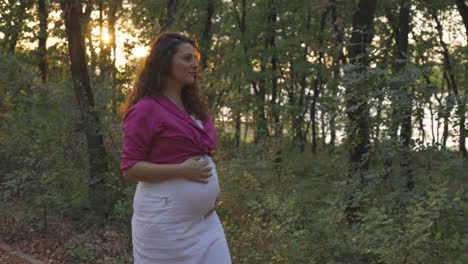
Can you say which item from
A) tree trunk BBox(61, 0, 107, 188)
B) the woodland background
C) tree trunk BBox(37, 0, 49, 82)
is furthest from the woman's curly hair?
tree trunk BBox(37, 0, 49, 82)

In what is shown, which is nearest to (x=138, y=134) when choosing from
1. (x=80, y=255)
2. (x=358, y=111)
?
(x=358, y=111)

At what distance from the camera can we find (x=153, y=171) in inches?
102

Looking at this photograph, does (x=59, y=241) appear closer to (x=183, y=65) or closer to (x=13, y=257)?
(x=13, y=257)

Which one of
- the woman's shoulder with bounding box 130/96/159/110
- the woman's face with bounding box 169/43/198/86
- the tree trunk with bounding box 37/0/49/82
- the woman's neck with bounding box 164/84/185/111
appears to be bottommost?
the woman's shoulder with bounding box 130/96/159/110

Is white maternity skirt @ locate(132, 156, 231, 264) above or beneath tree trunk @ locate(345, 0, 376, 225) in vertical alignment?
beneath

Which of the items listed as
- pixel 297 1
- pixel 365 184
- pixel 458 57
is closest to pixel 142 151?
pixel 365 184

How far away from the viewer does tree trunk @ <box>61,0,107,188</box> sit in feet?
27.4

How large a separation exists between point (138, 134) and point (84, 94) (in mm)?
6291

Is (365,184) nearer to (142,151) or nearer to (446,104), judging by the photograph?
(446,104)

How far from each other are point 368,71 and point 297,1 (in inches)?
598

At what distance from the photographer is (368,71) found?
5109 millimetres

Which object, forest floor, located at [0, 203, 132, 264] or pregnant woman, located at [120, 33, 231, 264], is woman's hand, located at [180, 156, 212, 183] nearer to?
pregnant woman, located at [120, 33, 231, 264]

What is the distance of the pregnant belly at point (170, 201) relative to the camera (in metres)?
2.63

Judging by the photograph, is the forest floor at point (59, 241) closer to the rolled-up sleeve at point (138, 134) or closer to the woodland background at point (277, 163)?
the woodland background at point (277, 163)
